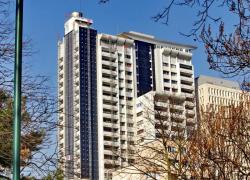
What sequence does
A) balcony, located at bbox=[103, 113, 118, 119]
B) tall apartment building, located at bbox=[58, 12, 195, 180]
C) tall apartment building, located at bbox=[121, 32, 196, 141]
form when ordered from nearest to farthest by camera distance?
1. tall apartment building, located at bbox=[58, 12, 195, 180]
2. balcony, located at bbox=[103, 113, 118, 119]
3. tall apartment building, located at bbox=[121, 32, 196, 141]

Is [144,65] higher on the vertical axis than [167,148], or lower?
higher

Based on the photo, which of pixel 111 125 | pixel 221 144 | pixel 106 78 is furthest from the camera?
pixel 106 78

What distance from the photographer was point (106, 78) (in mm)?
143250

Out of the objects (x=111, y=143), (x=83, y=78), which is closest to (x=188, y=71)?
(x=83, y=78)

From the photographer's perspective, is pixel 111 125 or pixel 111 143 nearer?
pixel 111 143

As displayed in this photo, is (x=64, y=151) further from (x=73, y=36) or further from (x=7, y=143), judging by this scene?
(x=73, y=36)

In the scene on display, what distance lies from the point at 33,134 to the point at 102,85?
127 m

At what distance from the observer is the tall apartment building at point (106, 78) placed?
137875 mm

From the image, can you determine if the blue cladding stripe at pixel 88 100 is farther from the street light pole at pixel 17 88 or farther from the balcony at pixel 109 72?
the street light pole at pixel 17 88

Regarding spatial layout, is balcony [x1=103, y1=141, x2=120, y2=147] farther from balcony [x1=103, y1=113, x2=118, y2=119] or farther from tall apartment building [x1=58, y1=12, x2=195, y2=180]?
balcony [x1=103, y1=113, x2=118, y2=119]

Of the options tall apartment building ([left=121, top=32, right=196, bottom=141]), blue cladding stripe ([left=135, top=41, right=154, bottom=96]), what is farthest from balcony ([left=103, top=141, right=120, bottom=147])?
blue cladding stripe ([left=135, top=41, right=154, bottom=96])

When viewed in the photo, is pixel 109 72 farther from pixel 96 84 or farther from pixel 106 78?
pixel 96 84

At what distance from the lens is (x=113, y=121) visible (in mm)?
139500

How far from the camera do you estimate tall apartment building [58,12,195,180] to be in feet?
452
